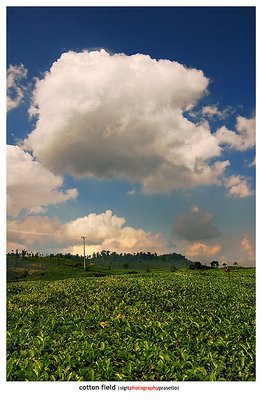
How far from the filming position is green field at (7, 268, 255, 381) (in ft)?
20.1

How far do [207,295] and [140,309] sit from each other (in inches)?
111

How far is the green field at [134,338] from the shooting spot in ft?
20.1

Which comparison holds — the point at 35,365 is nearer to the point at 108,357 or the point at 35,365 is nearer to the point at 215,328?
the point at 108,357

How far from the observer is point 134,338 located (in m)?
7.62

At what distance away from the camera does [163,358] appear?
638 cm
